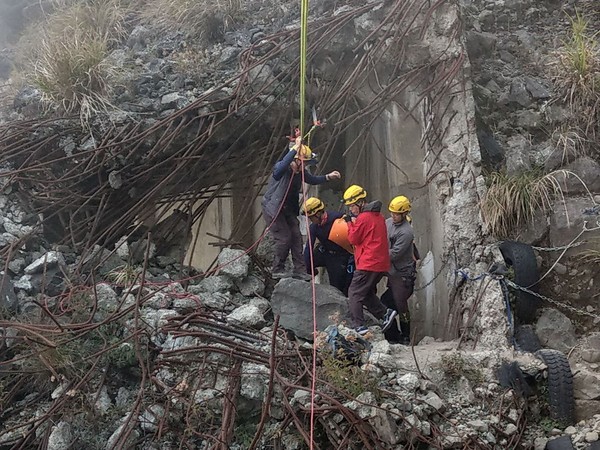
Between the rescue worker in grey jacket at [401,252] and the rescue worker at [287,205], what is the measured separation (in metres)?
0.67

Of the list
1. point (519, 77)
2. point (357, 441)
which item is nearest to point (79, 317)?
point (357, 441)

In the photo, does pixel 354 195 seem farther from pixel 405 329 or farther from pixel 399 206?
pixel 405 329

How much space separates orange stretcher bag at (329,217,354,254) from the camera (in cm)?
670

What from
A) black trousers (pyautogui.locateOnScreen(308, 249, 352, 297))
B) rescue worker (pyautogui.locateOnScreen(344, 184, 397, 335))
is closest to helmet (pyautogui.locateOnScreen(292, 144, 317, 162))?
rescue worker (pyautogui.locateOnScreen(344, 184, 397, 335))

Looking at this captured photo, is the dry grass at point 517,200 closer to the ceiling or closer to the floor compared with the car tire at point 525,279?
closer to the ceiling

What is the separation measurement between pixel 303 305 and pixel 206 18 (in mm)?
3982

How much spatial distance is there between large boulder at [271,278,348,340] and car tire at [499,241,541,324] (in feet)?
4.87

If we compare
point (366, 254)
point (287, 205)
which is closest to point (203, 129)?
point (287, 205)

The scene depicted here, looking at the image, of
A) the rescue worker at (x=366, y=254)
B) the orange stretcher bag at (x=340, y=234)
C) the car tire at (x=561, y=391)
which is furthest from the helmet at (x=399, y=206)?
the car tire at (x=561, y=391)

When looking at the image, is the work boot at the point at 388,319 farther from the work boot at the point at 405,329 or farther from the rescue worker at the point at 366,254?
the work boot at the point at 405,329

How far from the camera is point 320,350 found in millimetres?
5273

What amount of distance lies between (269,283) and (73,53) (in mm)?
3298

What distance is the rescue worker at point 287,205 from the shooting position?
654 centimetres

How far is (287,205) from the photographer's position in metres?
6.76
